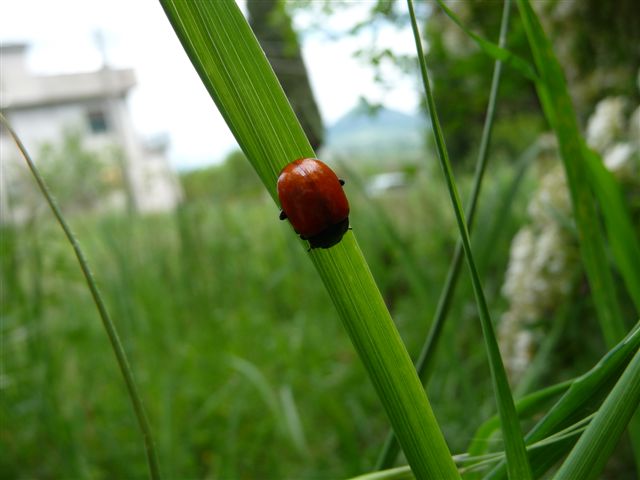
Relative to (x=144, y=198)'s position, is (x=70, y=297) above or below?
below

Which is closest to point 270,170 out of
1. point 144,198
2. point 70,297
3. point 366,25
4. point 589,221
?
point 589,221

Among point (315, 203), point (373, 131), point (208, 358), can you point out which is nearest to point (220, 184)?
point (373, 131)

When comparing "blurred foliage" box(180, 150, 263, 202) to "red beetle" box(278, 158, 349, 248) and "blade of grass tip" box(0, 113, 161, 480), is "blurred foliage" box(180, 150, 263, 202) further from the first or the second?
"blade of grass tip" box(0, 113, 161, 480)

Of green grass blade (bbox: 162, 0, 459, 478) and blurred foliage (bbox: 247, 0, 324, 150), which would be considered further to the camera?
blurred foliage (bbox: 247, 0, 324, 150)

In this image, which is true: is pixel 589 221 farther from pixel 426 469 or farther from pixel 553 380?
pixel 553 380

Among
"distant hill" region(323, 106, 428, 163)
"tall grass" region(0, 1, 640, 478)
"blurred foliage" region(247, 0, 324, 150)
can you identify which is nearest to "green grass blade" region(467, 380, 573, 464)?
"tall grass" region(0, 1, 640, 478)

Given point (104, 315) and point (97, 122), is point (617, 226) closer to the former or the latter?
point (104, 315)
